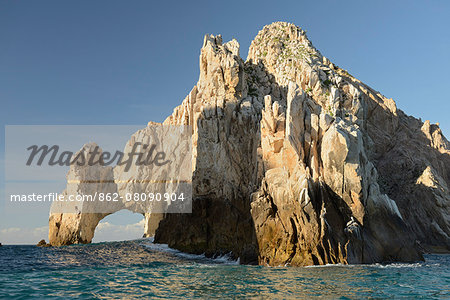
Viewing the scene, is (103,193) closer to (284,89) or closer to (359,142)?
(284,89)

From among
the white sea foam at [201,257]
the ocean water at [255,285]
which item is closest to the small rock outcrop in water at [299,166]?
the white sea foam at [201,257]

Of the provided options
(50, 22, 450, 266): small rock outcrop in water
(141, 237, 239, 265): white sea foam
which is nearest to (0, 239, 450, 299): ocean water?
(50, 22, 450, 266): small rock outcrop in water

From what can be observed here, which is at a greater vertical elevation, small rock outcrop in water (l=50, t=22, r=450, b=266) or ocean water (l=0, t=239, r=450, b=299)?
small rock outcrop in water (l=50, t=22, r=450, b=266)

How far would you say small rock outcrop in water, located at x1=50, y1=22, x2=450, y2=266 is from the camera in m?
27.4

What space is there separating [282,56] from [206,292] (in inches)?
2157

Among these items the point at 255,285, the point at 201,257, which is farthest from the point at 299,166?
the point at 201,257

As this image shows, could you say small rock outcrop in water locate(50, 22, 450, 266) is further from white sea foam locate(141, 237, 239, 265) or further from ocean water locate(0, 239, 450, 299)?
ocean water locate(0, 239, 450, 299)

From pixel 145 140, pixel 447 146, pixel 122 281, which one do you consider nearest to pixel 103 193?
pixel 145 140

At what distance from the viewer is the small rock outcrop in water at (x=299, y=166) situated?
27.4 m

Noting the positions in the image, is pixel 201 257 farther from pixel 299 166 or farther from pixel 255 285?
pixel 255 285

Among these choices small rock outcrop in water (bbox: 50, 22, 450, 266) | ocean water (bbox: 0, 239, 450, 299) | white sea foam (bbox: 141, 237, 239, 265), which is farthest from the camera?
white sea foam (bbox: 141, 237, 239, 265)

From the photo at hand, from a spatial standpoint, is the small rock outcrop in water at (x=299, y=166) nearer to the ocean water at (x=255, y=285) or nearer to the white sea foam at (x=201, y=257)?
the white sea foam at (x=201, y=257)

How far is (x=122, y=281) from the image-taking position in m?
19.6

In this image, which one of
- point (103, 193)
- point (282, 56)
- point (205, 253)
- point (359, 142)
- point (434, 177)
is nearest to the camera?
point (359, 142)
